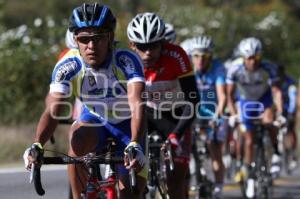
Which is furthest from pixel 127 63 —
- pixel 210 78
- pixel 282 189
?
pixel 282 189

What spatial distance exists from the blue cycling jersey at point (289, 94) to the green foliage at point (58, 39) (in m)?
3.79

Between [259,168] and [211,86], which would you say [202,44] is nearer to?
[211,86]

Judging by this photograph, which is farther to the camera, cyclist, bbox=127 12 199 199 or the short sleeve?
cyclist, bbox=127 12 199 199

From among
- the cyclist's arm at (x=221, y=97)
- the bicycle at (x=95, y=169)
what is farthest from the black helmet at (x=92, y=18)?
the cyclist's arm at (x=221, y=97)

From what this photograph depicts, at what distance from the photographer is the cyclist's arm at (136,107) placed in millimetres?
5551

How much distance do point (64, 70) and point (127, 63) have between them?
44 centimetres

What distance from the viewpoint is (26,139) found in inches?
566

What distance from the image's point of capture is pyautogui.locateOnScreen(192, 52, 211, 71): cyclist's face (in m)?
10.8

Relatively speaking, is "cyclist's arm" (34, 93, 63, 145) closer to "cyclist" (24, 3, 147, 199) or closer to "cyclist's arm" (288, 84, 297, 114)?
"cyclist" (24, 3, 147, 199)

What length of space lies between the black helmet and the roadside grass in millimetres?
7512

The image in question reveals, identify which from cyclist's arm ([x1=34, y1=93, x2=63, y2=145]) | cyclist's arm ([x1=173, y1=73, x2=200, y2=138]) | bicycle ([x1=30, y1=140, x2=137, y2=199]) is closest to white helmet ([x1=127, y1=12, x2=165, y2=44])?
cyclist's arm ([x1=173, y1=73, x2=200, y2=138])

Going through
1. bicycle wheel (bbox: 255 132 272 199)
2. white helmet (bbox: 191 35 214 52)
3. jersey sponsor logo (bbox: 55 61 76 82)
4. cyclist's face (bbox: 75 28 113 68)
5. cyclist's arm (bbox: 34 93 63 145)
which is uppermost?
white helmet (bbox: 191 35 214 52)

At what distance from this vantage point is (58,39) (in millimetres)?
18703

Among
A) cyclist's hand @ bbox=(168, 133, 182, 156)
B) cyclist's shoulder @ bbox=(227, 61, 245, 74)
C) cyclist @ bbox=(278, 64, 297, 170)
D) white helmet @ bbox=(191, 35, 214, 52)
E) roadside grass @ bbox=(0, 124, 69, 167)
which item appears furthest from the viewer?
cyclist @ bbox=(278, 64, 297, 170)
